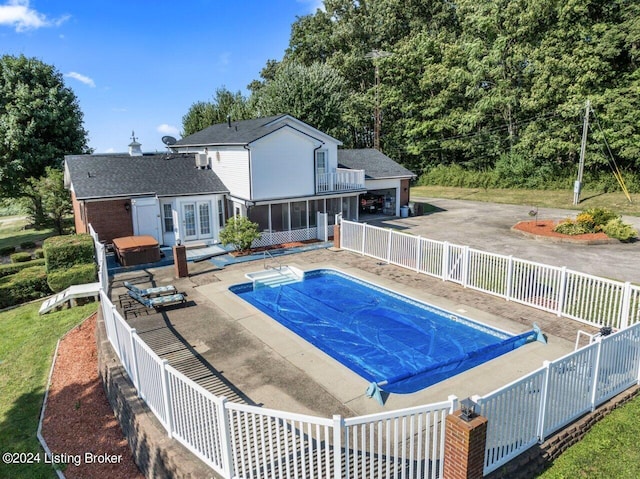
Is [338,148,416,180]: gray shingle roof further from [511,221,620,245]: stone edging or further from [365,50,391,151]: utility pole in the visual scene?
[365,50,391,151]: utility pole

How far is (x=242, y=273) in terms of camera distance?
16531mm

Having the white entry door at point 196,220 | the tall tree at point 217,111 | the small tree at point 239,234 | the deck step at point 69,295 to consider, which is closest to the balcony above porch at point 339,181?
the small tree at point 239,234

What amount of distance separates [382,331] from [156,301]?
6658mm

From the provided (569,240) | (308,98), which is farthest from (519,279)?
(308,98)

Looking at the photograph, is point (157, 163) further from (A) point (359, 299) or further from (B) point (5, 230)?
(B) point (5, 230)

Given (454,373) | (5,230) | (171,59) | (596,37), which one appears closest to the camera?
(454,373)

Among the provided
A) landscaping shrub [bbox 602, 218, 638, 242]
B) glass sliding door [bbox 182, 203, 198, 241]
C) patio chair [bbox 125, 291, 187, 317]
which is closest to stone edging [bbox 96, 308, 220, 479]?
patio chair [bbox 125, 291, 187, 317]

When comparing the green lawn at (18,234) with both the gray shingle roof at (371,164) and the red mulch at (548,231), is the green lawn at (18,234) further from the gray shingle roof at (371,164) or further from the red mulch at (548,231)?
the red mulch at (548,231)

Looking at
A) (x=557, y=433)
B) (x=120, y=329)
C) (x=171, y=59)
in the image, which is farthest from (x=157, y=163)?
(x=557, y=433)

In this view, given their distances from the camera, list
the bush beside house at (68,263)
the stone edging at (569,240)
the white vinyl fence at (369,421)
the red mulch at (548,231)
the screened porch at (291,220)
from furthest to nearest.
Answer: the screened porch at (291,220)
the red mulch at (548,231)
the stone edging at (569,240)
the bush beside house at (68,263)
the white vinyl fence at (369,421)

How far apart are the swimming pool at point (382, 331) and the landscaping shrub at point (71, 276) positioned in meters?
5.86

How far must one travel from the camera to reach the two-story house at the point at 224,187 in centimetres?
1991

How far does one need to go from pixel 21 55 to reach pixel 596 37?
43.8m

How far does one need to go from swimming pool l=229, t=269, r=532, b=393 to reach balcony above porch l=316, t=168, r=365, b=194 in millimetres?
8343
